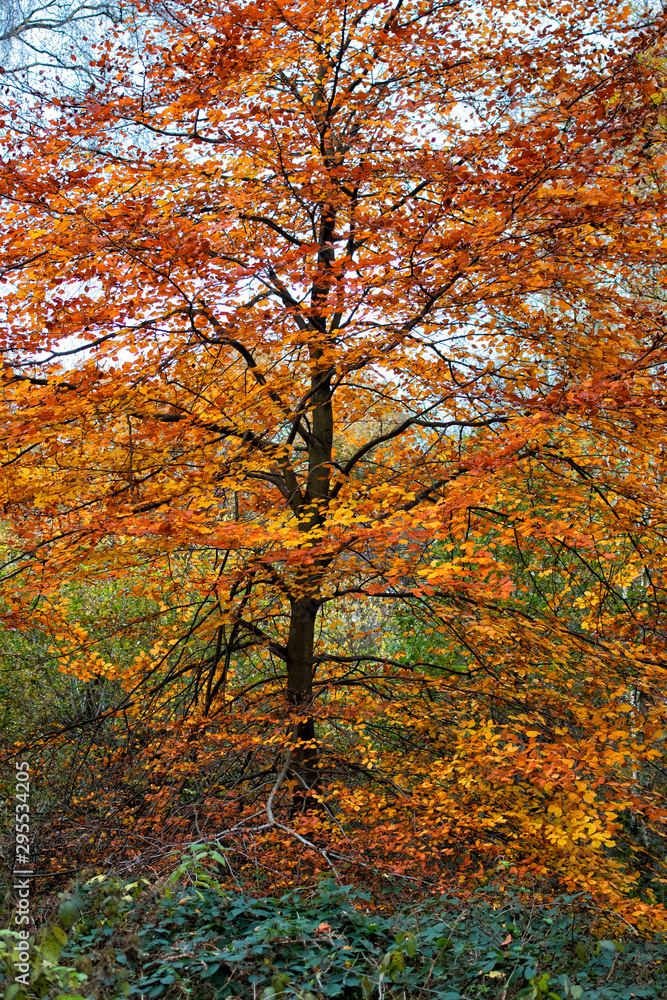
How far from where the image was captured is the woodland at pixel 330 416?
14.4ft

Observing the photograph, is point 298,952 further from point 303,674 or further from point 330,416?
point 330,416

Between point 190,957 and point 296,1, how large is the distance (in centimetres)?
626

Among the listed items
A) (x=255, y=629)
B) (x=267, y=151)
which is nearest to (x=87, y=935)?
(x=255, y=629)

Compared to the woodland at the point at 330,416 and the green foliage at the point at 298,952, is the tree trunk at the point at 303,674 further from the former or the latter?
the green foliage at the point at 298,952

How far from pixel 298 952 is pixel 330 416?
5.21 m

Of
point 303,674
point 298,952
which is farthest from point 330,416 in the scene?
point 298,952

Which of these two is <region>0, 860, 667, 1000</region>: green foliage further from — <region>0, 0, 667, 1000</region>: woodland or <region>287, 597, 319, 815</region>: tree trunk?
<region>287, 597, 319, 815</region>: tree trunk

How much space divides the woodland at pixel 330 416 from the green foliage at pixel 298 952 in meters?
0.03

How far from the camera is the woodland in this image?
4.39 meters

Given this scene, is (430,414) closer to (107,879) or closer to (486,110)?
(486,110)

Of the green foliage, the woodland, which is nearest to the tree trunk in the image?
the woodland

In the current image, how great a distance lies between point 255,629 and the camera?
6.61m

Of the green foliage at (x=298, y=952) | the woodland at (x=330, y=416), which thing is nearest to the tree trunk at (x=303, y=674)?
the woodland at (x=330, y=416)

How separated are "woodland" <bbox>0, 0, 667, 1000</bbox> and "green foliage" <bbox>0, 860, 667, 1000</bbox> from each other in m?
0.03
